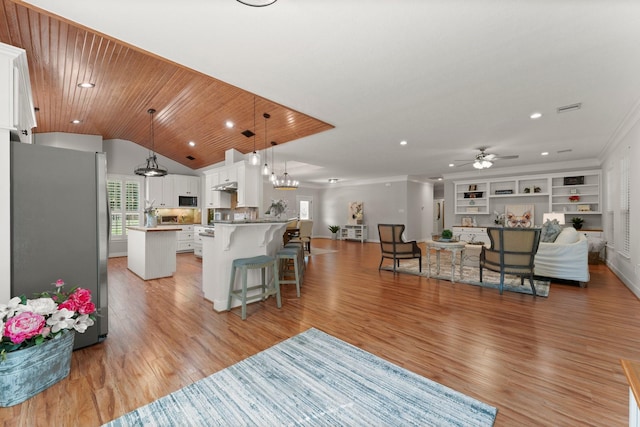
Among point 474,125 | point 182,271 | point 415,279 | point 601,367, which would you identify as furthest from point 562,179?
point 182,271

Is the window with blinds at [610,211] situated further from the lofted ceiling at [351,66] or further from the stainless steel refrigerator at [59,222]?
the stainless steel refrigerator at [59,222]

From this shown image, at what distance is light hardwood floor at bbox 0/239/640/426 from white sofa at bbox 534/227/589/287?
22 centimetres

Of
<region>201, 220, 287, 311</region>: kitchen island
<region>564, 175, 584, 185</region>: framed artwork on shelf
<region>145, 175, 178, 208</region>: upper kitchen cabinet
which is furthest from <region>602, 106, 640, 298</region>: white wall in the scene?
<region>145, 175, 178, 208</region>: upper kitchen cabinet

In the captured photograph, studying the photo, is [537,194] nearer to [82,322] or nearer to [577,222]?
[577,222]

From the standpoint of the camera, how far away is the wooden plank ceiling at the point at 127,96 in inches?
109

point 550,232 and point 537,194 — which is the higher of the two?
point 537,194

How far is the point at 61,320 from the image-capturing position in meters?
1.84

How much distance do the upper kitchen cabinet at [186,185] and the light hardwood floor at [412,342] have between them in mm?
4723

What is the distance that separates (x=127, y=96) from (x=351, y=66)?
418 cm

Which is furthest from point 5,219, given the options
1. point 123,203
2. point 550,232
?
point 550,232

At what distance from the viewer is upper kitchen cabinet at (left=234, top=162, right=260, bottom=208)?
20.3ft

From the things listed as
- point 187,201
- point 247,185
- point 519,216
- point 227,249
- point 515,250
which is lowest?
point 515,250

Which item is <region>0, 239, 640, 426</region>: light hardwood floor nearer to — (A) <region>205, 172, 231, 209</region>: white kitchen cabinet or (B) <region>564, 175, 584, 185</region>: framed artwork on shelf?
(A) <region>205, 172, 231, 209</region>: white kitchen cabinet

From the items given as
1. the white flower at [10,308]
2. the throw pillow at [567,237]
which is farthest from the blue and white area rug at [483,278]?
the white flower at [10,308]
